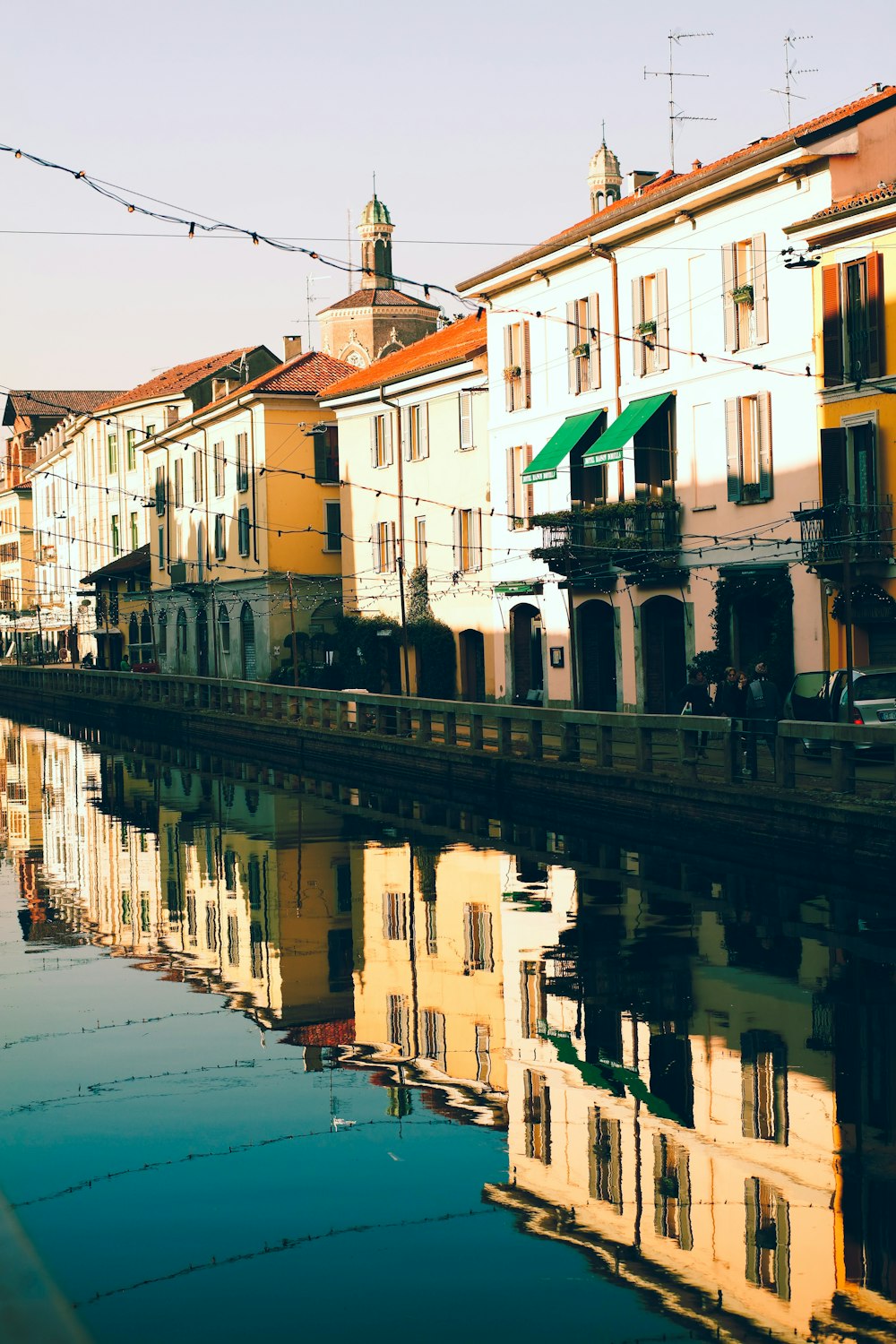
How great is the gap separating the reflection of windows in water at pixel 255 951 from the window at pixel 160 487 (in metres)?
63.3

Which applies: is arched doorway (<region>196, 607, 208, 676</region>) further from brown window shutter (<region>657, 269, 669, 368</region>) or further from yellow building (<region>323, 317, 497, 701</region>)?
brown window shutter (<region>657, 269, 669, 368</region>)

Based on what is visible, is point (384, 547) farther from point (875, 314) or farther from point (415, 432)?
point (875, 314)

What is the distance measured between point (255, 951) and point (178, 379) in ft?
243

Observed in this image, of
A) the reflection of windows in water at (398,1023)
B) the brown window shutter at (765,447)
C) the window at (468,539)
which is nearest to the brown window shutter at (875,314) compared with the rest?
the brown window shutter at (765,447)

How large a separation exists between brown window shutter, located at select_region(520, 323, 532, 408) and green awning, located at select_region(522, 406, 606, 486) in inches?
88.6

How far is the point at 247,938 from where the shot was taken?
1684 cm

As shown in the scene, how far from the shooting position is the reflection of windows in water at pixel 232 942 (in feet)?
52.2

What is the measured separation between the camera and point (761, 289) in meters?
36.1

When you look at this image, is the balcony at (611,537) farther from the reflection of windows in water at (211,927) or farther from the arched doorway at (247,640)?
the arched doorway at (247,640)

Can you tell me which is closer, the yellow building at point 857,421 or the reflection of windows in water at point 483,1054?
the reflection of windows in water at point 483,1054

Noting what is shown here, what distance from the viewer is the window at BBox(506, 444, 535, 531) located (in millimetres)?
46438

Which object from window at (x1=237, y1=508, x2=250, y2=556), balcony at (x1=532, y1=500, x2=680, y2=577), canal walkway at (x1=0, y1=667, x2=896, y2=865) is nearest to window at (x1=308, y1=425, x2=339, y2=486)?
window at (x1=237, y1=508, x2=250, y2=556)

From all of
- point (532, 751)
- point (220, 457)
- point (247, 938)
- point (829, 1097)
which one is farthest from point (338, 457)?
point (829, 1097)

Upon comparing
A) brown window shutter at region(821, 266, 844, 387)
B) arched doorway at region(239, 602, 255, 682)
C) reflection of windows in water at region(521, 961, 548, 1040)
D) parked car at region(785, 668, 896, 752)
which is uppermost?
brown window shutter at region(821, 266, 844, 387)
